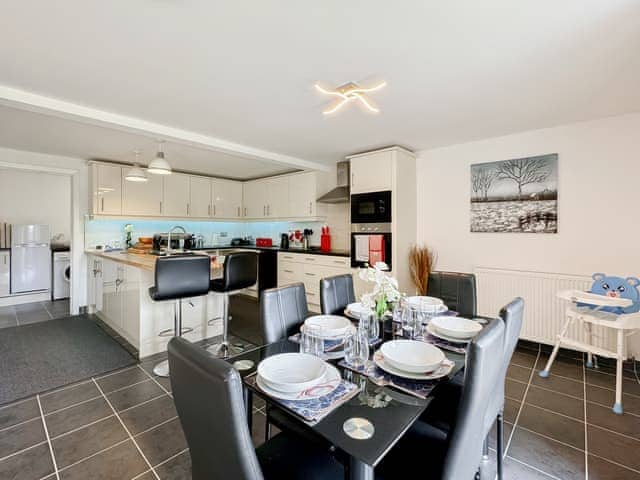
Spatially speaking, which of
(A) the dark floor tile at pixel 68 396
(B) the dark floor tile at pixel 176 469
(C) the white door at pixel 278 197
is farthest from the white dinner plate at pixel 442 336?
(C) the white door at pixel 278 197

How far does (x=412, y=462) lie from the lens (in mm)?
1061

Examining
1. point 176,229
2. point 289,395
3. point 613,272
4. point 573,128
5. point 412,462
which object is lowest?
point 412,462

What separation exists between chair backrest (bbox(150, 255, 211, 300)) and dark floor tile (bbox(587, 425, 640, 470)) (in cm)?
288

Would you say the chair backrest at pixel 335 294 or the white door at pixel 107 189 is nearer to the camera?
the chair backrest at pixel 335 294

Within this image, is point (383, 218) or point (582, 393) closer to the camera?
point (582, 393)

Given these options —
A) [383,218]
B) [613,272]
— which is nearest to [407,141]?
[383,218]

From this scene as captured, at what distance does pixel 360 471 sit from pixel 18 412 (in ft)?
8.32

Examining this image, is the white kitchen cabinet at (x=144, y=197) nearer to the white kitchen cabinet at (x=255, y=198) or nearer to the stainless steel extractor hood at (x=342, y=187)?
the white kitchen cabinet at (x=255, y=198)

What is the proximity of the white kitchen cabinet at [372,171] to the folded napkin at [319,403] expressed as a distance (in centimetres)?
284

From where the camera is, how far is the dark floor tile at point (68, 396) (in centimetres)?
209

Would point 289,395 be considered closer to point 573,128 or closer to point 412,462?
point 412,462

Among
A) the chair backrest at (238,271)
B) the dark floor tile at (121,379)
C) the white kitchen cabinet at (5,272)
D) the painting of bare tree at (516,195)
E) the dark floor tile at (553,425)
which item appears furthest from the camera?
the white kitchen cabinet at (5,272)

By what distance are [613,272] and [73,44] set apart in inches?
174

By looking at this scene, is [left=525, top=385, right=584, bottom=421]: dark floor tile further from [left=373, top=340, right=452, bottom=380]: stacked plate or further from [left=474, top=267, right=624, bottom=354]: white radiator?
[left=373, top=340, right=452, bottom=380]: stacked plate
